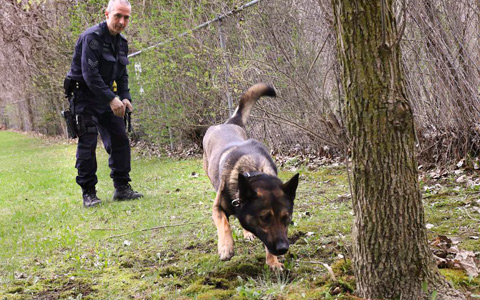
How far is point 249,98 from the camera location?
5266mm

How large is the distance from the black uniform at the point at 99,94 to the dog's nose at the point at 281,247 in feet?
12.2

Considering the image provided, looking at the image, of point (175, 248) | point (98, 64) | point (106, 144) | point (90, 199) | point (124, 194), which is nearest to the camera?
point (175, 248)

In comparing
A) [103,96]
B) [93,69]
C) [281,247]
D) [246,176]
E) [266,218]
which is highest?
[93,69]

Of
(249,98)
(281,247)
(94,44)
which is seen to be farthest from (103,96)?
(281,247)

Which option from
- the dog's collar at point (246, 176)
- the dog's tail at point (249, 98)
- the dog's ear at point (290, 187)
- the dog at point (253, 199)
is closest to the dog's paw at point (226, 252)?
the dog at point (253, 199)

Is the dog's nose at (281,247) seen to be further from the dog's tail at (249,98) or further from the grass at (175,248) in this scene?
the dog's tail at (249,98)

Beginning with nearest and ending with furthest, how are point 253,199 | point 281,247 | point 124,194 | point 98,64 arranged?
point 281,247 → point 253,199 → point 98,64 → point 124,194

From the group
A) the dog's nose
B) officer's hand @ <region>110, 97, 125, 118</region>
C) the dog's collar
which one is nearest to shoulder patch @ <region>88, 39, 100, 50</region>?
officer's hand @ <region>110, 97, 125, 118</region>

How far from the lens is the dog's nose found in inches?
115

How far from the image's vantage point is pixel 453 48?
4879mm

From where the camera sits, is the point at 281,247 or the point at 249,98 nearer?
the point at 281,247

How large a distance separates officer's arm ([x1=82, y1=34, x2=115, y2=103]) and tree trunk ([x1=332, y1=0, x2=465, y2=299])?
4309mm

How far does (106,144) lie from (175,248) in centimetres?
311

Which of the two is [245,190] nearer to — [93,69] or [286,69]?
[93,69]
